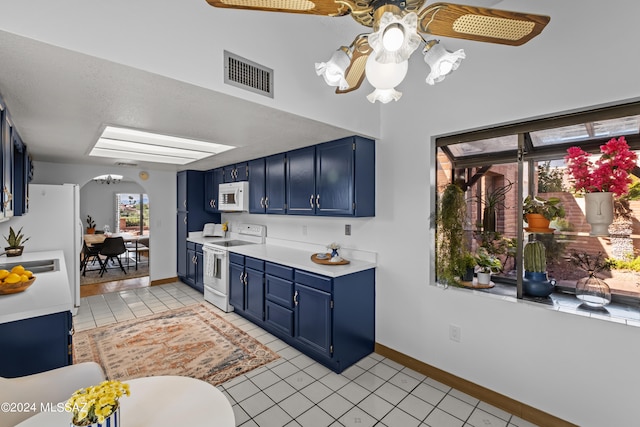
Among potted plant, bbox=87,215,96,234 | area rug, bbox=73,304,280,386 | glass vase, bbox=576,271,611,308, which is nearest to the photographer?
glass vase, bbox=576,271,611,308

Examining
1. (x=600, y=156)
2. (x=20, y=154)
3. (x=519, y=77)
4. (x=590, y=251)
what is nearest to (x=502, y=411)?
(x=590, y=251)

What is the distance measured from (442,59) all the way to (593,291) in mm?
1856

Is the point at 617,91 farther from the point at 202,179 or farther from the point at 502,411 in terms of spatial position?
the point at 202,179

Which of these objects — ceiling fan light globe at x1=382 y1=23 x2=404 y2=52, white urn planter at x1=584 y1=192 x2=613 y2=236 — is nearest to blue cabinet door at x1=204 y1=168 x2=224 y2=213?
ceiling fan light globe at x1=382 y1=23 x2=404 y2=52

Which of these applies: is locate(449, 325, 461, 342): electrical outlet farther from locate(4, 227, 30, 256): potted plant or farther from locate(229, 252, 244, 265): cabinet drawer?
locate(4, 227, 30, 256): potted plant

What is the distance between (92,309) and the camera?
401cm

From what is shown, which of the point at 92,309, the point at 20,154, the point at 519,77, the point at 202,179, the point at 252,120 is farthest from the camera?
the point at 202,179

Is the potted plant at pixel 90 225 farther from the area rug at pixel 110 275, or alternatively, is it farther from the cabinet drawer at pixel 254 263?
the cabinet drawer at pixel 254 263

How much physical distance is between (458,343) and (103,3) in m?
3.03

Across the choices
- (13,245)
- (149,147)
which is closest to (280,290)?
(149,147)

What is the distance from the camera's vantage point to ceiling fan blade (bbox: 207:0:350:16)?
3.17 feet

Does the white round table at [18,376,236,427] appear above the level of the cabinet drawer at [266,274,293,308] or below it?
above

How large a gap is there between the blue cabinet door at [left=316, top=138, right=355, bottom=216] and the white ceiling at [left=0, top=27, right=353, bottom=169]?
0.14m

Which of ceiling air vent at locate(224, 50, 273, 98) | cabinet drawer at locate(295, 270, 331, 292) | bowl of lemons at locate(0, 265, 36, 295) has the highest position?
ceiling air vent at locate(224, 50, 273, 98)
